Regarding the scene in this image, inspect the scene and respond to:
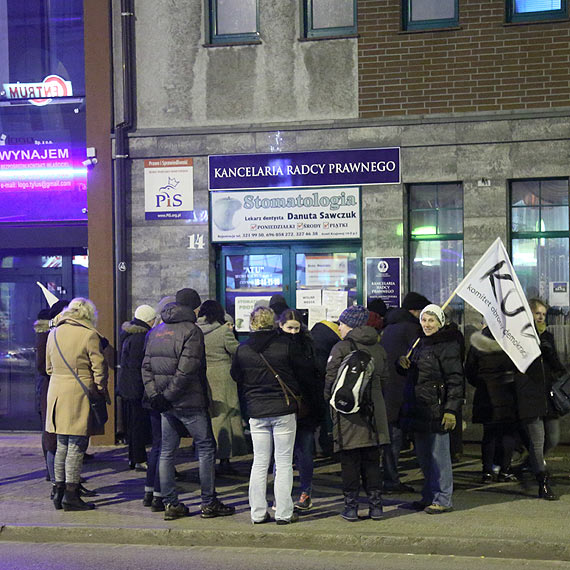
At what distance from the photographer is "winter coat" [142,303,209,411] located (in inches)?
336

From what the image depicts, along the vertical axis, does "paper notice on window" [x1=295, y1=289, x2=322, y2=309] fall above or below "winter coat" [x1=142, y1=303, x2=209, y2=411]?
above

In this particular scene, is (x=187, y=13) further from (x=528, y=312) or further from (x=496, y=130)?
(x=528, y=312)

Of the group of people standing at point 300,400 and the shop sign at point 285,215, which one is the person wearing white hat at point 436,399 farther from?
the shop sign at point 285,215

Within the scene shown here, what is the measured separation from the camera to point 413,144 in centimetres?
1238

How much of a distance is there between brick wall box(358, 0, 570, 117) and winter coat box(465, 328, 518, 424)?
12.4 feet

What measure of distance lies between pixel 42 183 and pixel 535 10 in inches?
267

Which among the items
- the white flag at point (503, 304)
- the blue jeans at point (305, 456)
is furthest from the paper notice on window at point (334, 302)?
the blue jeans at point (305, 456)

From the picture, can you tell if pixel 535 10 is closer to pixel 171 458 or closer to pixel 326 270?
pixel 326 270

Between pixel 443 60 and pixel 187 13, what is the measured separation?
132 inches

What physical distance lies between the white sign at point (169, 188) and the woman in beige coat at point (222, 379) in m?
2.90

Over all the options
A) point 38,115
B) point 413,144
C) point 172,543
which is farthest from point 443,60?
point 172,543

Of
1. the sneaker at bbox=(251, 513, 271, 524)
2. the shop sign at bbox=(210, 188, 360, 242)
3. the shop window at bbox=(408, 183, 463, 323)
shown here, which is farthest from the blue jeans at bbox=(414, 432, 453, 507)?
the shop sign at bbox=(210, 188, 360, 242)

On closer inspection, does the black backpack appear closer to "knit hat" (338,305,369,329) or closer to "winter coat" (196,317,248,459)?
"knit hat" (338,305,369,329)

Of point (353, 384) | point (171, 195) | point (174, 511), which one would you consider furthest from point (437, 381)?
point (171, 195)
